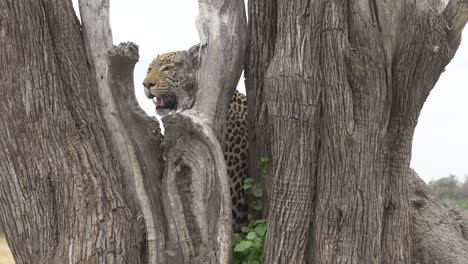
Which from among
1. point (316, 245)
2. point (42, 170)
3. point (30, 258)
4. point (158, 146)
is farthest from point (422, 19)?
point (30, 258)

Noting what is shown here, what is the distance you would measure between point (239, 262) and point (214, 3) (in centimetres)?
196

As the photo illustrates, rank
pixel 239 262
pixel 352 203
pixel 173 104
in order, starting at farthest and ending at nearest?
1. pixel 173 104
2. pixel 239 262
3. pixel 352 203

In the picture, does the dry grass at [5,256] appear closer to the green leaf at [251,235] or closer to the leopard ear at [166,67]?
the leopard ear at [166,67]

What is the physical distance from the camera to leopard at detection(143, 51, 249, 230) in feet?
18.4

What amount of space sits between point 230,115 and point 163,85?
0.80 metres

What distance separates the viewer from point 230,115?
597 centimetres

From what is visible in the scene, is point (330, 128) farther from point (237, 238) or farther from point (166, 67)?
point (166, 67)

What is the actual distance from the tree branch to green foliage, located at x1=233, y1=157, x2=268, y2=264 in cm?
170

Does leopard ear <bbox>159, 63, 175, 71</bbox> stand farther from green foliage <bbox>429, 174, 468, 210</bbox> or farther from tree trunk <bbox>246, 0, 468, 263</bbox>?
green foliage <bbox>429, 174, 468, 210</bbox>

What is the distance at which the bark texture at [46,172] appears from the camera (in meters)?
4.96

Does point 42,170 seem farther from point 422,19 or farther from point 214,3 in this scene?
point 422,19

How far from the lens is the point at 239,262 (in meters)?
5.10

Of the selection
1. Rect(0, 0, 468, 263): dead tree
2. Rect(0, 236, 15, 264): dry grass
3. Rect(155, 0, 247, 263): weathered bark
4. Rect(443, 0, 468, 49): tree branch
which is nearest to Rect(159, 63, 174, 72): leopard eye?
Rect(0, 0, 468, 263): dead tree

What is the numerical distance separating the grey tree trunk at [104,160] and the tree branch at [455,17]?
5.28 ft
